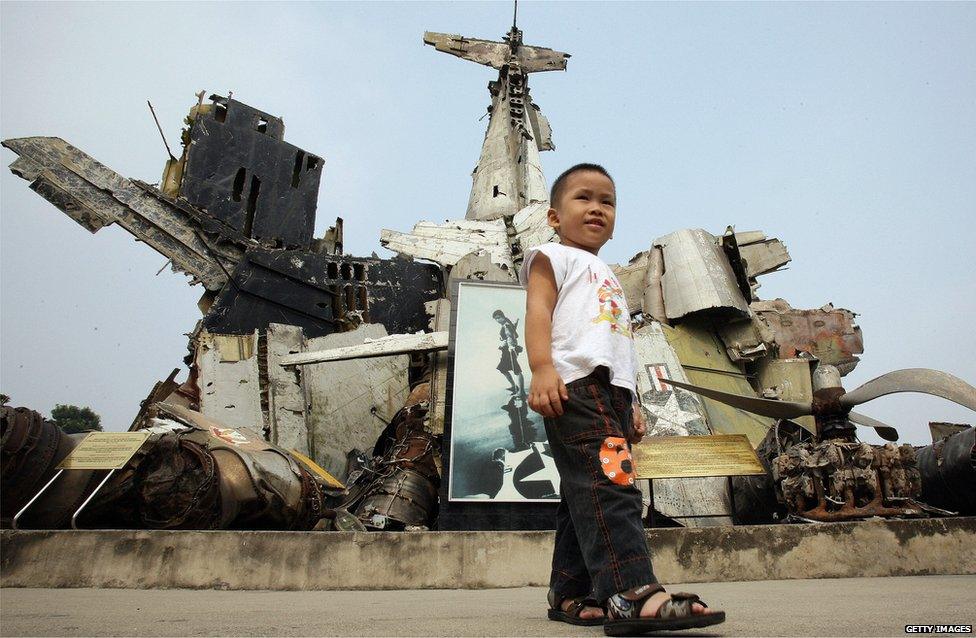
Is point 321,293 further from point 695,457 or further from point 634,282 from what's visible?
point 695,457

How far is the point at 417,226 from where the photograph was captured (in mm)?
18188

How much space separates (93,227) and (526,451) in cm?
1303

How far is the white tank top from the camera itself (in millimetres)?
2330

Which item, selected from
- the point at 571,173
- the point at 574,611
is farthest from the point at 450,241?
the point at 574,611

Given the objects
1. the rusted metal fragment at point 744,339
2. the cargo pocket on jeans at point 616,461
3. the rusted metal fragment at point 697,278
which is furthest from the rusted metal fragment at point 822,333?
the cargo pocket on jeans at point 616,461

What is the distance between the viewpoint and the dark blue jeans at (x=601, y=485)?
207 cm

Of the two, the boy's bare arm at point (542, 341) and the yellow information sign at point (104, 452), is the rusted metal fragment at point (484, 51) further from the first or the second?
the boy's bare arm at point (542, 341)

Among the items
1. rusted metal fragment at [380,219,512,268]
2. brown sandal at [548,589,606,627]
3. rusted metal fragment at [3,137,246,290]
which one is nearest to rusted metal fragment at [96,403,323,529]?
brown sandal at [548,589,606,627]

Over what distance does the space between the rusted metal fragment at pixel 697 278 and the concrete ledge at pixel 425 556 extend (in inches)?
326

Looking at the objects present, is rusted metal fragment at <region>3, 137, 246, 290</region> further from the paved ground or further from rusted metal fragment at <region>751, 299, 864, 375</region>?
the paved ground

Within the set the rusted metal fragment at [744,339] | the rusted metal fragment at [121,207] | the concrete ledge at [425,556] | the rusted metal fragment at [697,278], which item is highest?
the rusted metal fragment at [121,207]

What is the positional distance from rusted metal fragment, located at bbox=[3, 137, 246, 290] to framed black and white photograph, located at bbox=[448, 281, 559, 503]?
10070 millimetres

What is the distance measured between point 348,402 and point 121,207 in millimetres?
7309

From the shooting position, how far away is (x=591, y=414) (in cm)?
225
